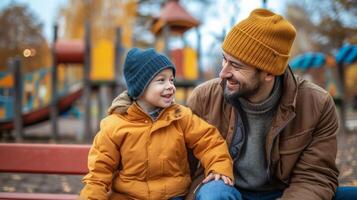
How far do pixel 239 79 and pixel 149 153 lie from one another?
644 millimetres

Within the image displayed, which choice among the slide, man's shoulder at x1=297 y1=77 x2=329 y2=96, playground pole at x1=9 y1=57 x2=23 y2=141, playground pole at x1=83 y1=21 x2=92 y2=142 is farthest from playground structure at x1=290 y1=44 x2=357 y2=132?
man's shoulder at x1=297 y1=77 x2=329 y2=96

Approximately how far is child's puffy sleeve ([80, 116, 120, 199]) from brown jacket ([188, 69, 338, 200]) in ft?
2.82

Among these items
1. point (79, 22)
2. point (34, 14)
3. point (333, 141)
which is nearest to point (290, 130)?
point (333, 141)

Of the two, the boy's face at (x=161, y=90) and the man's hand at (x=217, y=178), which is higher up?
the boy's face at (x=161, y=90)

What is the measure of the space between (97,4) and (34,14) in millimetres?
6449

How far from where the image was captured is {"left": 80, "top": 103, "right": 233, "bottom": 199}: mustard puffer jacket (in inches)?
99.7

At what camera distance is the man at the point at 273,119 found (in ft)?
8.07

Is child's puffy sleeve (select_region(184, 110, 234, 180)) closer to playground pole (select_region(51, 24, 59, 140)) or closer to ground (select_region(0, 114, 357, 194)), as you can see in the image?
ground (select_region(0, 114, 357, 194))

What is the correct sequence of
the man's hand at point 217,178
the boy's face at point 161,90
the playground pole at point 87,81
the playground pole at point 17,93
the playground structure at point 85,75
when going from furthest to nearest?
1. the playground structure at point 85,75
2. the playground pole at point 87,81
3. the playground pole at point 17,93
4. the boy's face at point 161,90
5. the man's hand at point 217,178

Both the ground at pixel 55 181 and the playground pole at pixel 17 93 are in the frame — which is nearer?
the ground at pixel 55 181

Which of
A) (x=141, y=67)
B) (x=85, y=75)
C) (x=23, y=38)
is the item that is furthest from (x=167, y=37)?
(x=23, y=38)

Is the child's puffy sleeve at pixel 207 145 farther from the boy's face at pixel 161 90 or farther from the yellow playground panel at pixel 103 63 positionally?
the yellow playground panel at pixel 103 63

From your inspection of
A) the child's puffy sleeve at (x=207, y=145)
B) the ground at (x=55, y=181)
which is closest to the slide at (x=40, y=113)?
the ground at (x=55, y=181)

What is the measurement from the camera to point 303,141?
2.48 meters
